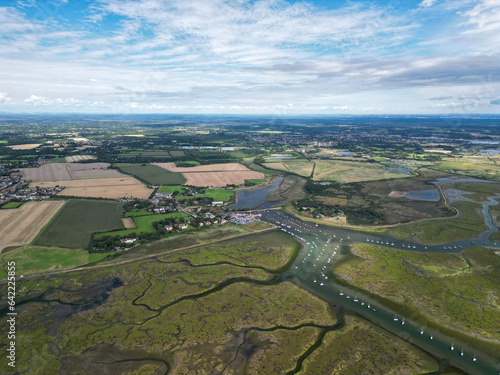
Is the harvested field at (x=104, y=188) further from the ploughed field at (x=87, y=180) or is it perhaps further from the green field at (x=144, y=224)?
the green field at (x=144, y=224)

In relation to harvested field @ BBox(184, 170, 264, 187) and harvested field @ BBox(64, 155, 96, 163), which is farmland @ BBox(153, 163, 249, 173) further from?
harvested field @ BBox(64, 155, 96, 163)

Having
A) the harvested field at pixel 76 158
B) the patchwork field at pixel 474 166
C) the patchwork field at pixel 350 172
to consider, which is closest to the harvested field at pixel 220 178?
the patchwork field at pixel 350 172

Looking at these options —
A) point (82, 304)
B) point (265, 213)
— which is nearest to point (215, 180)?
point (265, 213)

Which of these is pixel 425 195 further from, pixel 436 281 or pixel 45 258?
pixel 45 258

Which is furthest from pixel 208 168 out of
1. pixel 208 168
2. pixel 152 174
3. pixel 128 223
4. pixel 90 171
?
pixel 128 223

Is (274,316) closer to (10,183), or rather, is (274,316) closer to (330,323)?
(330,323)

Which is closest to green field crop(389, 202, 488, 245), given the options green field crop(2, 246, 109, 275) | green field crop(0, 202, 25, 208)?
green field crop(2, 246, 109, 275)
